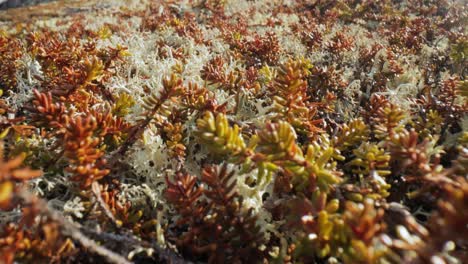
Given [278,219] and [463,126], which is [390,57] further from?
[278,219]

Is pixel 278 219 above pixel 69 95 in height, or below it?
below

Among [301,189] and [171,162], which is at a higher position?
[301,189]

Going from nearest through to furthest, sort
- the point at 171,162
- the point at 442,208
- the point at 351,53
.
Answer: the point at 442,208 < the point at 171,162 < the point at 351,53

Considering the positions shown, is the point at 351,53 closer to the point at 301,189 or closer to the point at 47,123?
the point at 301,189

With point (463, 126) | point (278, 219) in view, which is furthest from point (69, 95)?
point (463, 126)

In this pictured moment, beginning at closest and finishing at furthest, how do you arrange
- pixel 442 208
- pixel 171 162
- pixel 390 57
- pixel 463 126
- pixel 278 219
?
pixel 442 208 → pixel 278 219 → pixel 171 162 → pixel 463 126 → pixel 390 57

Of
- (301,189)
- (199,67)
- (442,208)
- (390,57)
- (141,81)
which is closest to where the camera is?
(442,208)

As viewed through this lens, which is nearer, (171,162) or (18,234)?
(18,234)

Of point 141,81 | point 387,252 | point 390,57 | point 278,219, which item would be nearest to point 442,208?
point 387,252

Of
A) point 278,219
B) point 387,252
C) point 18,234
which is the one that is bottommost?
point 278,219
